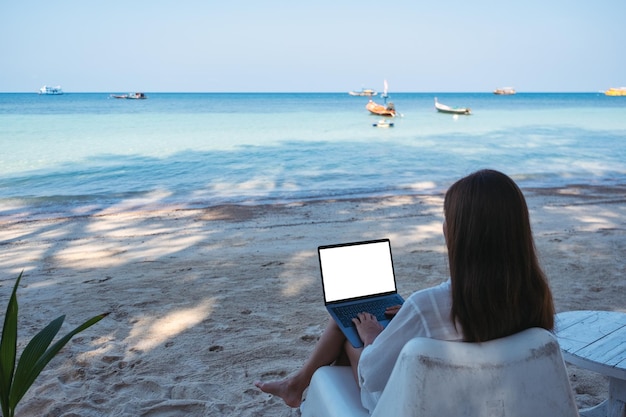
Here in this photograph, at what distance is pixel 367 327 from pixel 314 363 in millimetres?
422

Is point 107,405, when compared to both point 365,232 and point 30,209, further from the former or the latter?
point 30,209

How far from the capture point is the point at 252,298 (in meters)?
4.88

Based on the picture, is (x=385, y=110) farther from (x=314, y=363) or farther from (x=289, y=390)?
(x=314, y=363)

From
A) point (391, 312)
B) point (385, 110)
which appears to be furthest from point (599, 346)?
point (385, 110)

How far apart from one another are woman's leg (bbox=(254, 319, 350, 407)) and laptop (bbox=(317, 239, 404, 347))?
0.46 feet

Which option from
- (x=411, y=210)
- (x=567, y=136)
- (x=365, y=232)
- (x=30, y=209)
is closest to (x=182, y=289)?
(x=365, y=232)

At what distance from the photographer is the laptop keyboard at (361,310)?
2.43 metres

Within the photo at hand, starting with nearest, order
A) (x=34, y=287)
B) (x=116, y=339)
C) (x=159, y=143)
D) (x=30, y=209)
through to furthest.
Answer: (x=116, y=339)
(x=34, y=287)
(x=30, y=209)
(x=159, y=143)

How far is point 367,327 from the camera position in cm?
224

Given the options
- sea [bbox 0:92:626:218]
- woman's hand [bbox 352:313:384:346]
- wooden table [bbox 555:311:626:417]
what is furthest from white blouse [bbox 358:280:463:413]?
sea [bbox 0:92:626:218]

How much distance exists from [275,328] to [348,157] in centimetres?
1515

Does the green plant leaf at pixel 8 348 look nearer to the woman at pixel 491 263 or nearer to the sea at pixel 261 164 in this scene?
the woman at pixel 491 263

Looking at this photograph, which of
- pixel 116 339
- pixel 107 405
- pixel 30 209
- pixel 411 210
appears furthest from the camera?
pixel 30 209

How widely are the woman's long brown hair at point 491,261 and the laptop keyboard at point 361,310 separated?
85cm
